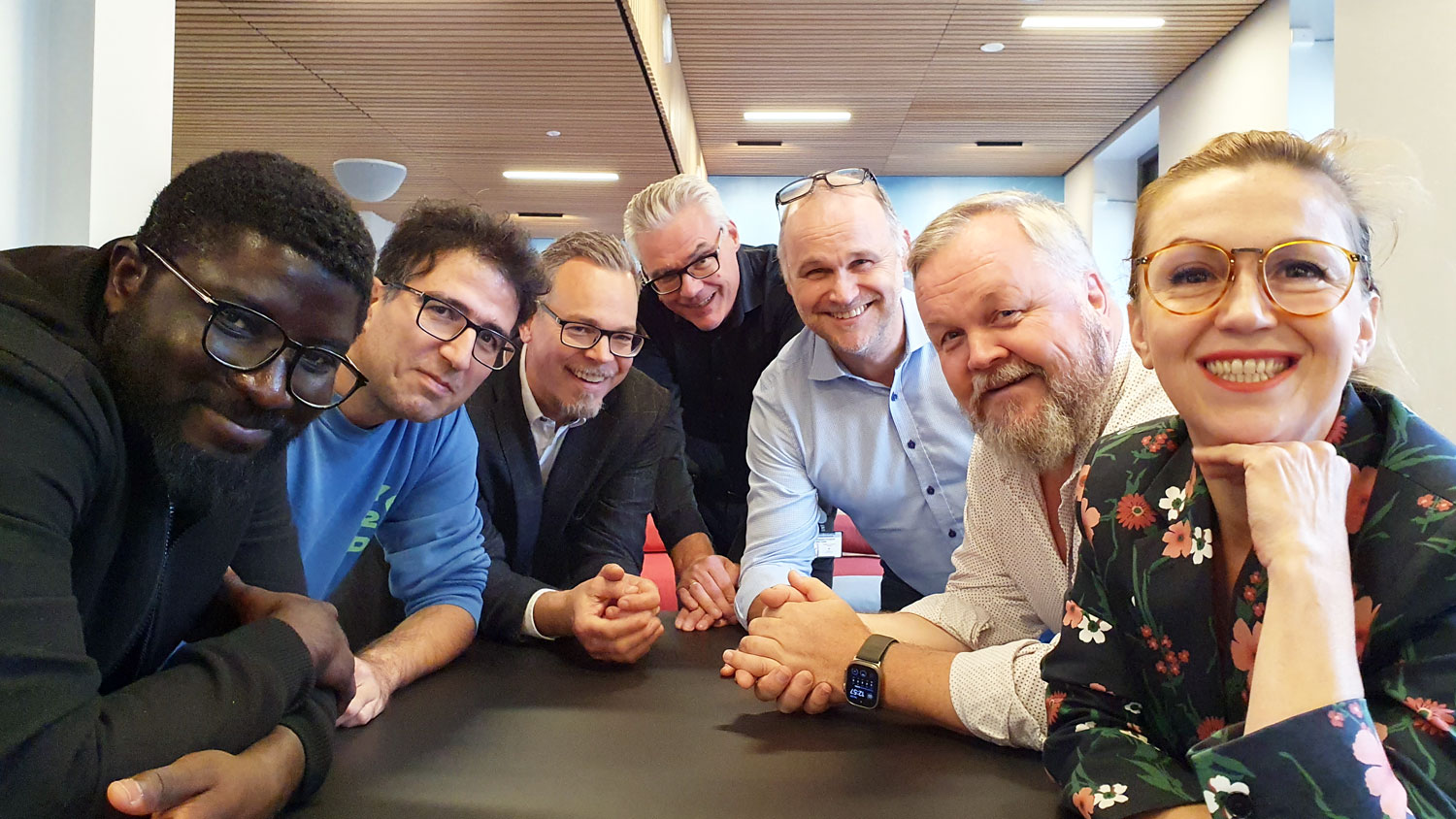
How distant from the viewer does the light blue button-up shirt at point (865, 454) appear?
2148 millimetres

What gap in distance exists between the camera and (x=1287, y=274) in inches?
33.5

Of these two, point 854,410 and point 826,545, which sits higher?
point 854,410

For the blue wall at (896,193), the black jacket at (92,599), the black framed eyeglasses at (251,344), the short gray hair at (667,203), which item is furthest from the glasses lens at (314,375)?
the blue wall at (896,193)

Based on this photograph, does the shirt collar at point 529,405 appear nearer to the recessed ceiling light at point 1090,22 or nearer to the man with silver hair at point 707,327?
the man with silver hair at point 707,327

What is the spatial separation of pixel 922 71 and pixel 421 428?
5.66 meters

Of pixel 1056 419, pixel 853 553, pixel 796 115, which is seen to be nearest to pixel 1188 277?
pixel 1056 419

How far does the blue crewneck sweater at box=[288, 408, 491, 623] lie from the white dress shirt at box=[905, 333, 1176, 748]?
0.90m

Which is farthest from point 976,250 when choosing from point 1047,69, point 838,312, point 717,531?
point 1047,69

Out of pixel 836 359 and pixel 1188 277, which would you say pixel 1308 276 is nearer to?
pixel 1188 277

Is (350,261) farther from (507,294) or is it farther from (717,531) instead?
(717,531)

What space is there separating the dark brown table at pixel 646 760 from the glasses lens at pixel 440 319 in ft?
2.17

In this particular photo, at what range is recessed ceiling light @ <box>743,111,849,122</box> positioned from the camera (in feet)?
24.9

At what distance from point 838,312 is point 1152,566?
4.16ft

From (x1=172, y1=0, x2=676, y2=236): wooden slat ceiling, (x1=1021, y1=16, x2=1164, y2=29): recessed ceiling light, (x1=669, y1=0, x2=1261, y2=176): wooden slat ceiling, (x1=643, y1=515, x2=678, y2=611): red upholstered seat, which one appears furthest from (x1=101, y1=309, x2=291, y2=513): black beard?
(x1=1021, y1=16, x2=1164, y2=29): recessed ceiling light
